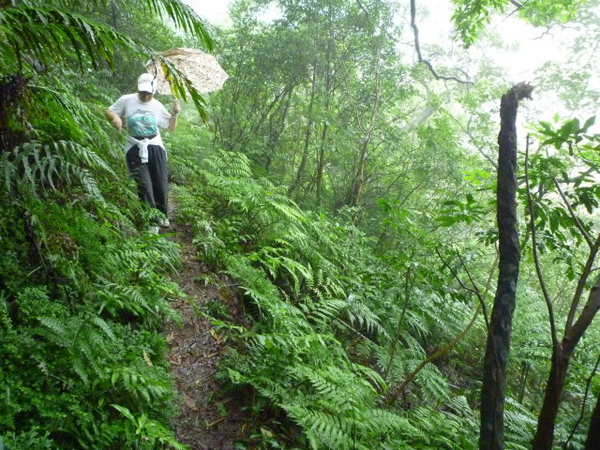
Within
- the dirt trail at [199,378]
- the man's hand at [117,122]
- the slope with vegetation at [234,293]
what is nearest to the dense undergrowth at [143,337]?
the slope with vegetation at [234,293]

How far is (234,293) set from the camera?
3.91 metres

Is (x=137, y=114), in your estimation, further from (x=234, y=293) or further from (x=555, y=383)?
(x=555, y=383)

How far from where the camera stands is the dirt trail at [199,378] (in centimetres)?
250

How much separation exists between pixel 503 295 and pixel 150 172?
155 inches


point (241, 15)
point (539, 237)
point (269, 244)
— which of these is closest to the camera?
point (539, 237)

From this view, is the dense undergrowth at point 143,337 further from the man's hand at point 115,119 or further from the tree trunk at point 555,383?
the tree trunk at point 555,383

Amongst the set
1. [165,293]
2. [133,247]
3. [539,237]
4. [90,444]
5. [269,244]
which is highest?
[539,237]

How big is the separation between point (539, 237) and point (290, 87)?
7.05 metres

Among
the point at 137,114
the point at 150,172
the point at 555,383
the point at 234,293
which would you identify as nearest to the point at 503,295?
the point at 555,383

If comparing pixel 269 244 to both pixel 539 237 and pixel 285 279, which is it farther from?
pixel 539 237

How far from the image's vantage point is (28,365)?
1.88 meters

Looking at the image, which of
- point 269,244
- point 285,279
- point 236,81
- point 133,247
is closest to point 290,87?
point 236,81

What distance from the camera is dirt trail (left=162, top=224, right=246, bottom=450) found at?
8.21ft

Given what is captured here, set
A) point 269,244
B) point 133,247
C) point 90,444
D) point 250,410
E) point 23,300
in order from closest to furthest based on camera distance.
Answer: point 90,444 → point 23,300 → point 250,410 → point 133,247 → point 269,244
